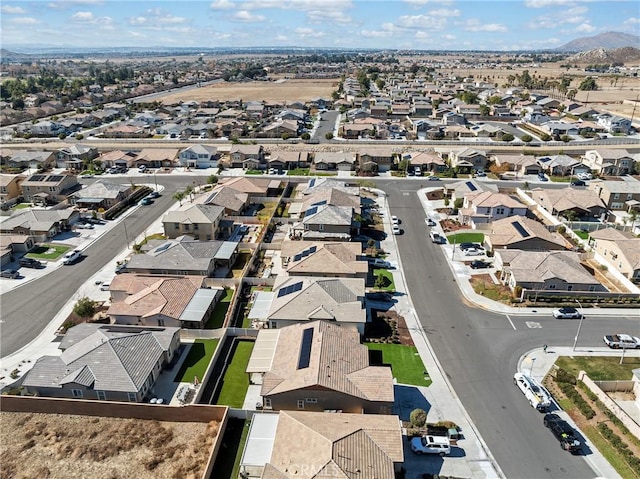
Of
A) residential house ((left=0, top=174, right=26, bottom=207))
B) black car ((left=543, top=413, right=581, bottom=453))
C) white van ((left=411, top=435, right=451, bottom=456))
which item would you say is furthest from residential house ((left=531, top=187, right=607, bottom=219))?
residential house ((left=0, top=174, right=26, bottom=207))

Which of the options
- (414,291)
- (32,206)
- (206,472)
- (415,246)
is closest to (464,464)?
(206,472)

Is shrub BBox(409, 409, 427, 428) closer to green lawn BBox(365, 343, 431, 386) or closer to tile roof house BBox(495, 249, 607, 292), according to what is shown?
green lawn BBox(365, 343, 431, 386)

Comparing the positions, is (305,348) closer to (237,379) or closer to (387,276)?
(237,379)

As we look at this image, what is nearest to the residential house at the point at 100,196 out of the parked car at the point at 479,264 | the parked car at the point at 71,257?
the parked car at the point at 71,257

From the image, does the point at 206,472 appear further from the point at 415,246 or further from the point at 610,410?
the point at 415,246

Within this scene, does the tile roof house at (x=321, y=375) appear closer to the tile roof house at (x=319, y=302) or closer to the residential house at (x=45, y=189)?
the tile roof house at (x=319, y=302)

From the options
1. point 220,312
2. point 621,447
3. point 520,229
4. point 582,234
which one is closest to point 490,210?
point 520,229
